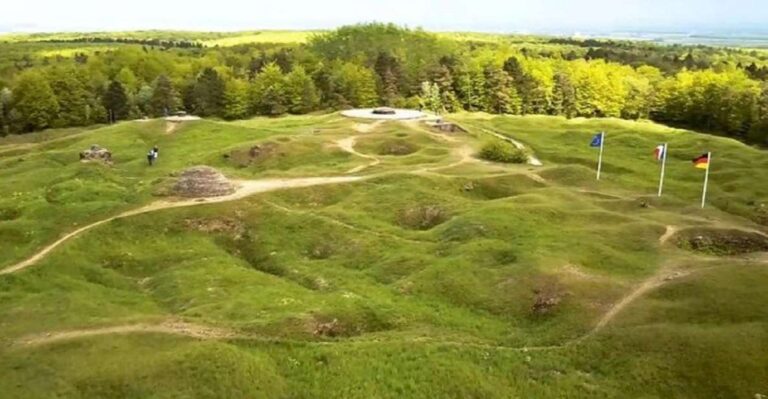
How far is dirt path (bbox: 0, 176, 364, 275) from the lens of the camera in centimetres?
4200

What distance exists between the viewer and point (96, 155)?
7381 centimetres

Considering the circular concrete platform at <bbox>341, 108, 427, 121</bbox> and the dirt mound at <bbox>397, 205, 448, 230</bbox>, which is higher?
the circular concrete platform at <bbox>341, 108, 427, 121</bbox>

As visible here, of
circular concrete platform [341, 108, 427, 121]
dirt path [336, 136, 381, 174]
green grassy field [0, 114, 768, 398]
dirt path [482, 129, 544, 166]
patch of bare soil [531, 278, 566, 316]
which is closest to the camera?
green grassy field [0, 114, 768, 398]

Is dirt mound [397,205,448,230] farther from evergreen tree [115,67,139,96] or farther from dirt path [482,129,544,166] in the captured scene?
evergreen tree [115,67,139,96]

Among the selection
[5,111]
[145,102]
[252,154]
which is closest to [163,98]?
[145,102]

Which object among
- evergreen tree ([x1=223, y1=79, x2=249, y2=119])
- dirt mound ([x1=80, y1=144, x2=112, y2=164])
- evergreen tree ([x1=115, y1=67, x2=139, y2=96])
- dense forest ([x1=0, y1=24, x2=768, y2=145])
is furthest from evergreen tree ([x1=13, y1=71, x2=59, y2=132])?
dirt mound ([x1=80, y1=144, x2=112, y2=164])

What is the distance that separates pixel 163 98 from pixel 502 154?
2663 inches

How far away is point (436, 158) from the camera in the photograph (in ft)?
239

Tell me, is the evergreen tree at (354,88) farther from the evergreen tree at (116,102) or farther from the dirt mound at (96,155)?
the dirt mound at (96,155)

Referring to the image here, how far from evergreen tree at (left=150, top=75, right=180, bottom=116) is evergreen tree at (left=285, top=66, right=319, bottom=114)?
61.3ft

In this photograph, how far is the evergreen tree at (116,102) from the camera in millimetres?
117625

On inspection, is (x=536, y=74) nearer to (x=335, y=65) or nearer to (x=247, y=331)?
(x=335, y=65)

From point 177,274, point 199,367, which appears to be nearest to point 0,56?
point 177,274

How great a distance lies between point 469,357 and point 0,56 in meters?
199
